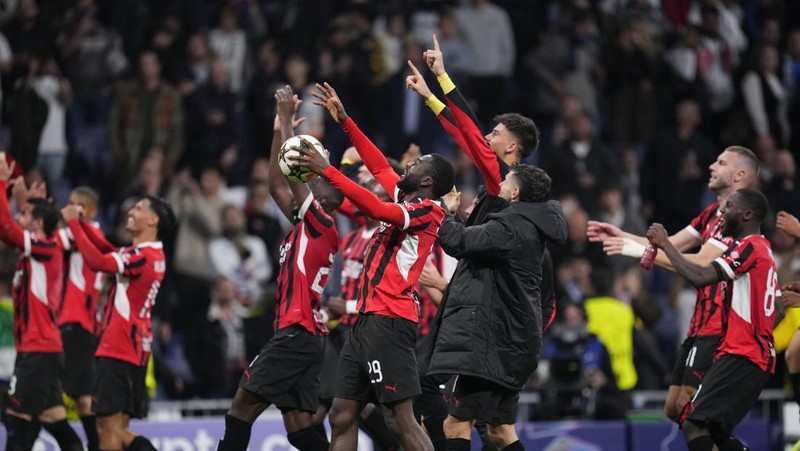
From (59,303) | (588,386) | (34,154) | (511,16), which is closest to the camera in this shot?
(59,303)

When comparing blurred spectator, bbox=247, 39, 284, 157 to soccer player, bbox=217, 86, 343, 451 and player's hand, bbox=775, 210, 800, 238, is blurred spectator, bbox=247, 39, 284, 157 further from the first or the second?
player's hand, bbox=775, 210, 800, 238

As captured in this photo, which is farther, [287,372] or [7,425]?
[7,425]

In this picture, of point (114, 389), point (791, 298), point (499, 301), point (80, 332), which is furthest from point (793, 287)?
point (80, 332)

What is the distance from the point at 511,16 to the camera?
20.4 m

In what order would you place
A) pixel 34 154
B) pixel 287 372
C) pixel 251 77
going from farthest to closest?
pixel 251 77 < pixel 34 154 < pixel 287 372

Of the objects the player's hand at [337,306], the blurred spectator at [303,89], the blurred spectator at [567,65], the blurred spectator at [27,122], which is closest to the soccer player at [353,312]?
Result: the player's hand at [337,306]

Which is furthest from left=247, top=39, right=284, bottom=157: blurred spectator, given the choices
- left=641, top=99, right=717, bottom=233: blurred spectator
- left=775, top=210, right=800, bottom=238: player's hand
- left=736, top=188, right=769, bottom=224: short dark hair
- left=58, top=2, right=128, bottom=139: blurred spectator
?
left=775, top=210, right=800, bottom=238: player's hand

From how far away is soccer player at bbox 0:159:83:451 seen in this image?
11594 mm

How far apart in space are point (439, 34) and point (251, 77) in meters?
2.65

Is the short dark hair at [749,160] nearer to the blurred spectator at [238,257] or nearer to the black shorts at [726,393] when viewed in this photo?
the black shorts at [726,393]

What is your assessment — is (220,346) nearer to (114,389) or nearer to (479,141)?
(114,389)

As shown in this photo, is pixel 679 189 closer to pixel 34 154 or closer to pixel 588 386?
pixel 588 386

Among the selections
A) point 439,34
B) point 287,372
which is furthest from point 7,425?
point 439,34

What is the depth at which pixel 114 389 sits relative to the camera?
11070 millimetres
